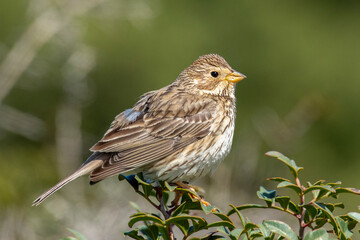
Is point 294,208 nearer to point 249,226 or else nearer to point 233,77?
point 249,226

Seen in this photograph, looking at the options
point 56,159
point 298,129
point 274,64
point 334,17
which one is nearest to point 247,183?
point 298,129

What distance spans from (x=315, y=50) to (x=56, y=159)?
5863 mm

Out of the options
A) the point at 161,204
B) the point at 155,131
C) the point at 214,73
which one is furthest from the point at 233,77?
the point at 161,204

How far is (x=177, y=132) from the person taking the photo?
5043 millimetres

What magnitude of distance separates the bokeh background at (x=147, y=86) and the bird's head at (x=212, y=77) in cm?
142

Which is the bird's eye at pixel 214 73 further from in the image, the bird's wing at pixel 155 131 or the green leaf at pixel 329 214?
the green leaf at pixel 329 214

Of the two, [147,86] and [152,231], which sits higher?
[152,231]

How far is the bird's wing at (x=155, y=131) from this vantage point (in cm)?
462

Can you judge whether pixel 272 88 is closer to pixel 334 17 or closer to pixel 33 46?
pixel 334 17

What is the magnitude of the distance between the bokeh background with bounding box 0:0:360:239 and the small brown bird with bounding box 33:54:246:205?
1.48 m

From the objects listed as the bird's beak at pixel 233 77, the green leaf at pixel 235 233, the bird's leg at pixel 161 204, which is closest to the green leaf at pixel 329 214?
the green leaf at pixel 235 233

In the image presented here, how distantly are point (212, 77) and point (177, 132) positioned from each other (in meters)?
0.73

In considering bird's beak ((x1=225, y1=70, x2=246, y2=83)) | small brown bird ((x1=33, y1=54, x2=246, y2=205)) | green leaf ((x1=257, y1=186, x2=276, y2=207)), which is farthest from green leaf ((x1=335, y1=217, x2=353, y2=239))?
bird's beak ((x1=225, y1=70, x2=246, y2=83))

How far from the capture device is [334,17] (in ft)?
42.6
